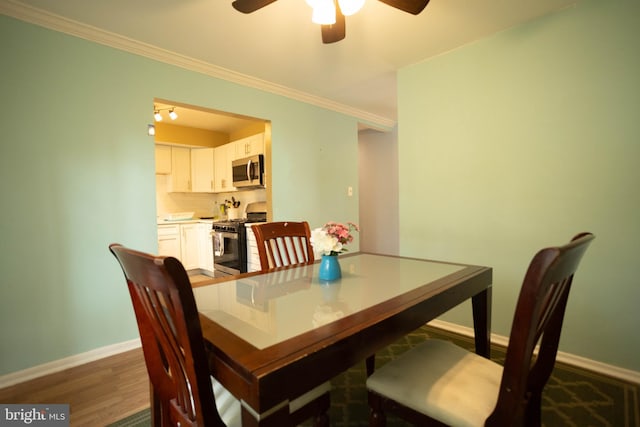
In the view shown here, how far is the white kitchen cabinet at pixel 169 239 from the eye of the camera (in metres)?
4.29

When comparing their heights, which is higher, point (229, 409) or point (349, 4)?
point (349, 4)

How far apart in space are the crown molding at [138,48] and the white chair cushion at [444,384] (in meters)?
2.74

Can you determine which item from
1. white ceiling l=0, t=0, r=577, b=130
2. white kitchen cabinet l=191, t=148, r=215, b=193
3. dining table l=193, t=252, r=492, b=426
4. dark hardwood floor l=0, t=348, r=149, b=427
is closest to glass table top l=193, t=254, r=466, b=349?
dining table l=193, t=252, r=492, b=426

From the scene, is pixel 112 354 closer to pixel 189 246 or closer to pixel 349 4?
pixel 189 246

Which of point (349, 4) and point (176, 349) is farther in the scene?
point (349, 4)

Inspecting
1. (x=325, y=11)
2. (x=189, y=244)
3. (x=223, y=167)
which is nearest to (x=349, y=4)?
(x=325, y=11)

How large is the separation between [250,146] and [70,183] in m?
2.39

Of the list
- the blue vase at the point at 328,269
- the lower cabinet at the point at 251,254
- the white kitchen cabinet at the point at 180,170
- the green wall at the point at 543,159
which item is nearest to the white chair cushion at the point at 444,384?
the blue vase at the point at 328,269

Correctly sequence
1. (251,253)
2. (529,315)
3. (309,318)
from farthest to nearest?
(251,253)
(309,318)
(529,315)

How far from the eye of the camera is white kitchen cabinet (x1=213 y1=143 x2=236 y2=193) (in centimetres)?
459

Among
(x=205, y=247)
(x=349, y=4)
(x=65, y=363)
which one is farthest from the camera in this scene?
(x=205, y=247)

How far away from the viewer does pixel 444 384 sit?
40.0 inches

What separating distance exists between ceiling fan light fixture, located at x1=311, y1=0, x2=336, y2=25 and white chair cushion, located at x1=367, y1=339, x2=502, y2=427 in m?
1.70

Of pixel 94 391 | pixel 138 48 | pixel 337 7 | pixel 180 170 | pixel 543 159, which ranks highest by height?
pixel 138 48
